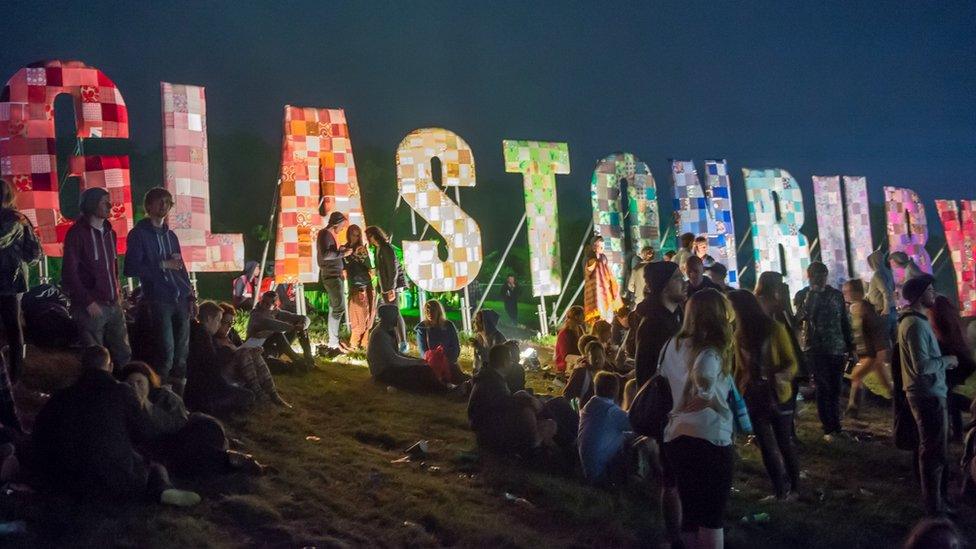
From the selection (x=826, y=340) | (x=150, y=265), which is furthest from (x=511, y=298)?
(x=150, y=265)

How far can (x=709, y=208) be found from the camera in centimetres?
1678

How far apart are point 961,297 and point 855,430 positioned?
43.5 ft

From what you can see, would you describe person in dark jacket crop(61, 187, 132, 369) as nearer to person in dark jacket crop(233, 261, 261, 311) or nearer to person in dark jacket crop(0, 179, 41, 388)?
person in dark jacket crop(0, 179, 41, 388)

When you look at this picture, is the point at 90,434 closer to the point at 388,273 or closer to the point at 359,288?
the point at 359,288

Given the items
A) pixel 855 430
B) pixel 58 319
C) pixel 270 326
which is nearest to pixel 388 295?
pixel 270 326

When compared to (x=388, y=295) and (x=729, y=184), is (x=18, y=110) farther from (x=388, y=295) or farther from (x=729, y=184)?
(x=729, y=184)

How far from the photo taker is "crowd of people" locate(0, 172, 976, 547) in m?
4.62

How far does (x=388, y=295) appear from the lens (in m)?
12.2

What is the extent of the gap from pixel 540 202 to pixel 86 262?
365 inches

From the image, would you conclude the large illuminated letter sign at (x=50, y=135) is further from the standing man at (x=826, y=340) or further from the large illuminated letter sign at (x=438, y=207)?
the standing man at (x=826, y=340)

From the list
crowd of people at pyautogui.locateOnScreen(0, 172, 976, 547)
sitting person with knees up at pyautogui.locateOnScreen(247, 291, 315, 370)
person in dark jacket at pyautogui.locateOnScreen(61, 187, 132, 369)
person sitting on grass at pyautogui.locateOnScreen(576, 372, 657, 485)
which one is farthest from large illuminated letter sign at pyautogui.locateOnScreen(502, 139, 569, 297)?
person in dark jacket at pyautogui.locateOnScreen(61, 187, 132, 369)

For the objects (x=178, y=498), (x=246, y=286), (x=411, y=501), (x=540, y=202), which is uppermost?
(x=540, y=202)

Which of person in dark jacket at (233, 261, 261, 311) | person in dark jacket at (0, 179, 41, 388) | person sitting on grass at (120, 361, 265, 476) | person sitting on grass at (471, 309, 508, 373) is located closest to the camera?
person sitting on grass at (120, 361, 265, 476)

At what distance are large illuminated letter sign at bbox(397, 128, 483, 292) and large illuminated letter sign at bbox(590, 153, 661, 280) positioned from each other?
278 centimetres
